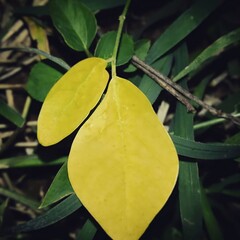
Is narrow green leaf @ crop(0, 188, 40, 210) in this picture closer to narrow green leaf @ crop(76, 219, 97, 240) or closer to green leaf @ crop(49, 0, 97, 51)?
narrow green leaf @ crop(76, 219, 97, 240)

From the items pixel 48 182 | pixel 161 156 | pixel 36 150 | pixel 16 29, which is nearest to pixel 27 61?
pixel 16 29

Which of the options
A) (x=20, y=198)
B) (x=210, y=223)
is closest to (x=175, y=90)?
(x=210, y=223)

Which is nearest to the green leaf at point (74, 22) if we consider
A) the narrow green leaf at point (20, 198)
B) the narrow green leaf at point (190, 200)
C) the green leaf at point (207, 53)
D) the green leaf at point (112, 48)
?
the green leaf at point (112, 48)

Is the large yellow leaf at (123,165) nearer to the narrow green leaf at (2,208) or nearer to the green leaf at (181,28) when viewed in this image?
the green leaf at (181,28)

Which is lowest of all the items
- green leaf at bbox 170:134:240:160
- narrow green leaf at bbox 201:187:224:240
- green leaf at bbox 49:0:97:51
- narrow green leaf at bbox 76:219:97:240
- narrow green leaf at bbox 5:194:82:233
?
narrow green leaf at bbox 201:187:224:240

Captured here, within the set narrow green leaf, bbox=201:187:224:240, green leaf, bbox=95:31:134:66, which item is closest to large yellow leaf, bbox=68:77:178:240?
green leaf, bbox=95:31:134:66
